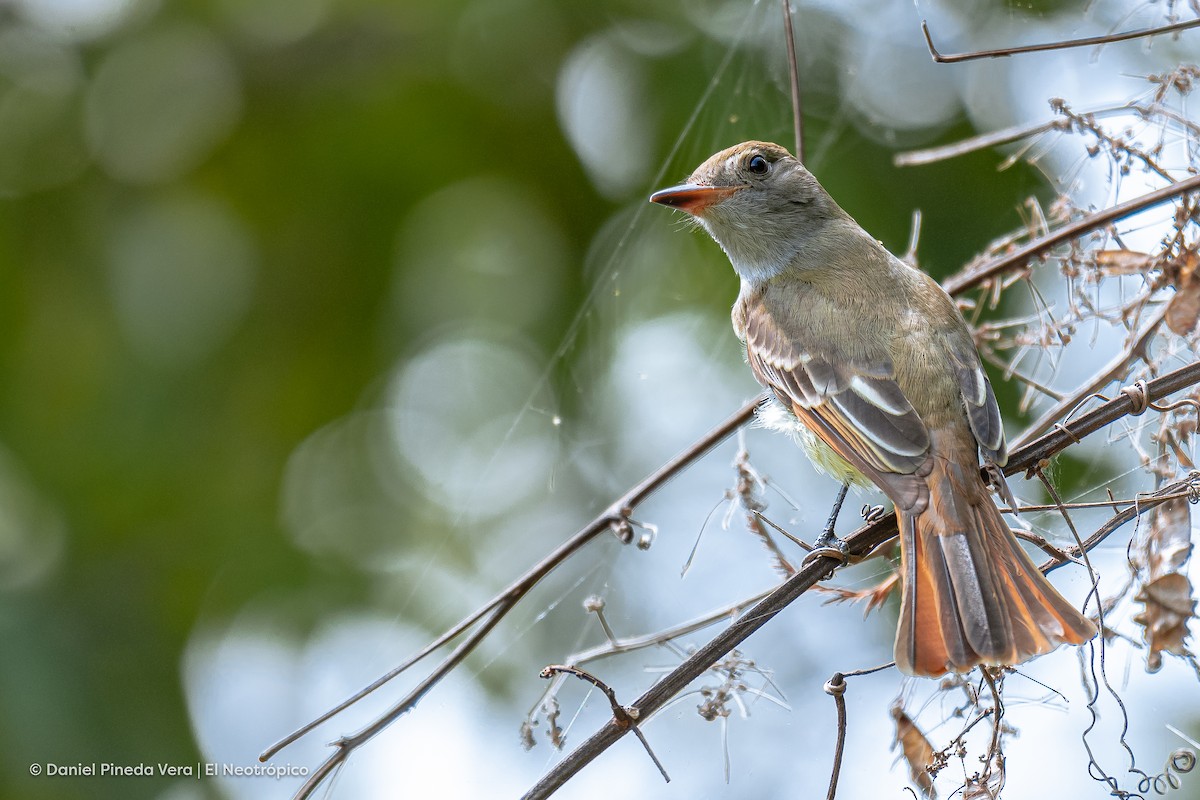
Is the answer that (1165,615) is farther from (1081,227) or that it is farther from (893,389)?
(893,389)

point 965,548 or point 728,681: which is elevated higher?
point 965,548

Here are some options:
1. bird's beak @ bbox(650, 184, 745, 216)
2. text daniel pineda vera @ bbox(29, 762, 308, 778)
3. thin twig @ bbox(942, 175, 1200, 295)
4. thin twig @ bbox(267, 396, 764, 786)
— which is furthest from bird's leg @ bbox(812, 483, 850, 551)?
Result: text daniel pineda vera @ bbox(29, 762, 308, 778)

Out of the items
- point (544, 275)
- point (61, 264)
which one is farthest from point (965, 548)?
point (61, 264)

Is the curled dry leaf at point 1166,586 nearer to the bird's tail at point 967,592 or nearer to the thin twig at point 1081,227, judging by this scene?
the bird's tail at point 967,592

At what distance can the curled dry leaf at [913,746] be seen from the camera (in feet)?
6.44

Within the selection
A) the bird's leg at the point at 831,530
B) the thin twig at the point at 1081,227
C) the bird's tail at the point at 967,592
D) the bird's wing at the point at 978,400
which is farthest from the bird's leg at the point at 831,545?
the thin twig at the point at 1081,227

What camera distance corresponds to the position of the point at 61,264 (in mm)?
4605

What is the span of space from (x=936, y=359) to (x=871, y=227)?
121 cm

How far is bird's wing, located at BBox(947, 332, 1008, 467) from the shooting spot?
96.7 inches

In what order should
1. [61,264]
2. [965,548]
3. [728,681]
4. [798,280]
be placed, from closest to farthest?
[728,681], [965,548], [798,280], [61,264]

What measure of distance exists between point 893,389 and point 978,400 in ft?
0.66

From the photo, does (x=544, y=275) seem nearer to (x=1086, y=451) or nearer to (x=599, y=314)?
(x=599, y=314)

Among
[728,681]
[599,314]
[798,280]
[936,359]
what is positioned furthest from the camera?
[599,314]

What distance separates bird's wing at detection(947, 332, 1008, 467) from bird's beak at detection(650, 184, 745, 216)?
840 mm
